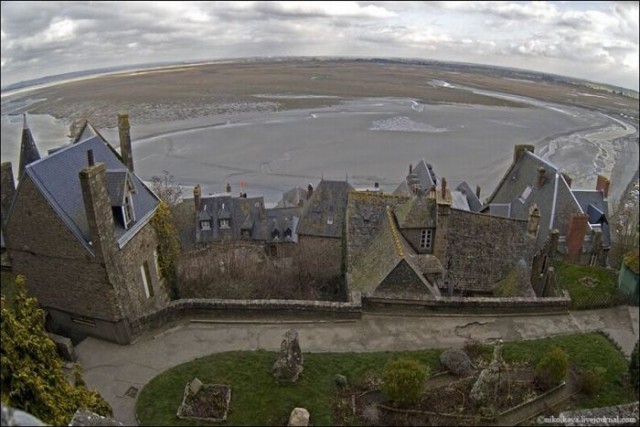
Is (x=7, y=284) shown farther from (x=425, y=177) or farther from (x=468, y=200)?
(x=468, y=200)

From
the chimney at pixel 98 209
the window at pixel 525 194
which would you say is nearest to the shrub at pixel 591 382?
the chimney at pixel 98 209

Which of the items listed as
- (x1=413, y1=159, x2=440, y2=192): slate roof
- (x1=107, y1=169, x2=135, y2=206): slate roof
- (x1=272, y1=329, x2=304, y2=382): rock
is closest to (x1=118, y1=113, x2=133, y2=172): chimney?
(x1=107, y1=169, x2=135, y2=206): slate roof

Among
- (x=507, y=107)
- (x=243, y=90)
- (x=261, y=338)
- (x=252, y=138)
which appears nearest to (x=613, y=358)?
(x=261, y=338)

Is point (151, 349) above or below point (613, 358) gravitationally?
below

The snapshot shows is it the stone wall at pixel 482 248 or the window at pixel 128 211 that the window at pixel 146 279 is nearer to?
the window at pixel 128 211

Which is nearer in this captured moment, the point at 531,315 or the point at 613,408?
the point at 613,408

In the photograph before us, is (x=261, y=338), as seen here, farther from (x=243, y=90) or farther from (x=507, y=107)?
(x=243, y=90)
